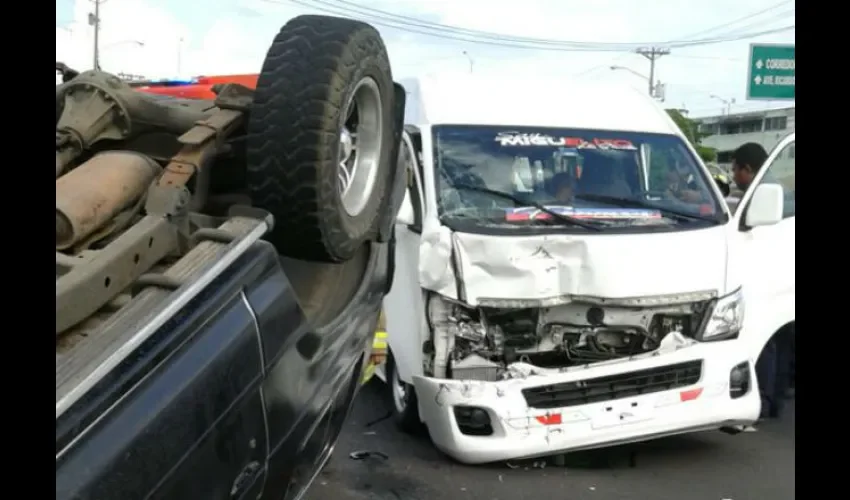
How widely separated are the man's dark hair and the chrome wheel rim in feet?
15.0

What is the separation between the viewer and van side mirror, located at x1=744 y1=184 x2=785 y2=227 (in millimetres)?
5270

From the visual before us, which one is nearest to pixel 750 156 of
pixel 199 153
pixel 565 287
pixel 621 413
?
pixel 565 287

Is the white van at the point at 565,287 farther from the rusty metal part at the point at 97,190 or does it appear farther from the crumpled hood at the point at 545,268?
the rusty metal part at the point at 97,190

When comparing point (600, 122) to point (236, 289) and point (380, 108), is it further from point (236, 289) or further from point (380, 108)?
point (236, 289)

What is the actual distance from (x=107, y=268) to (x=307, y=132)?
0.75m

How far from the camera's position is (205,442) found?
2074 mm

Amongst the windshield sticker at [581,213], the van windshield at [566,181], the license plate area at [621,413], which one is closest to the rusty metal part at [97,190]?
the van windshield at [566,181]

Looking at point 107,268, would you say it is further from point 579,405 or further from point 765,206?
point 765,206

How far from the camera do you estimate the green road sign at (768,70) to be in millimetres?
16125

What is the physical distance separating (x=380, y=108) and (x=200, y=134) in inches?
31.7

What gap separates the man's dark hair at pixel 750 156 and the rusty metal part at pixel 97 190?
5.43m
